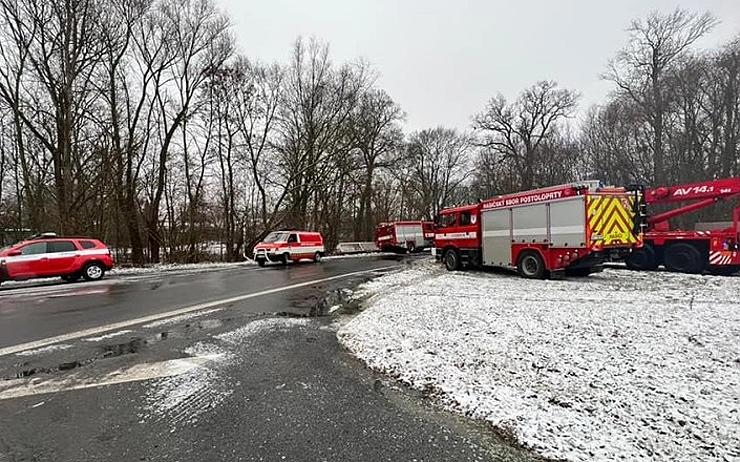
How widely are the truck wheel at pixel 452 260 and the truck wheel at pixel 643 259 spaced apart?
244 inches

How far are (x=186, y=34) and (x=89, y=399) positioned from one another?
93.5ft

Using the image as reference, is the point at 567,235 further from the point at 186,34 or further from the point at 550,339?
the point at 186,34

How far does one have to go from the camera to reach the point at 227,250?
29844 mm

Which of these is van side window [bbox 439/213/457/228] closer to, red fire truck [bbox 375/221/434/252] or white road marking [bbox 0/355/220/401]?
white road marking [bbox 0/355/220/401]

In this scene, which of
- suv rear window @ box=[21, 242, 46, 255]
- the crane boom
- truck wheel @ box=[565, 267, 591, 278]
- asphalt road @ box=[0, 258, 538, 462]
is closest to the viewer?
asphalt road @ box=[0, 258, 538, 462]

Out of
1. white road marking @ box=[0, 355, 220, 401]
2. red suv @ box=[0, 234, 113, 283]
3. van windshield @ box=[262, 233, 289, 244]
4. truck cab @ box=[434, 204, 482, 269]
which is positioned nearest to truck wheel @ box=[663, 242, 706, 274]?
truck cab @ box=[434, 204, 482, 269]

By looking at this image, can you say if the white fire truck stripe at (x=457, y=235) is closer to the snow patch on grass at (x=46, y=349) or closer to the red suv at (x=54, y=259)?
the snow patch on grass at (x=46, y=349)

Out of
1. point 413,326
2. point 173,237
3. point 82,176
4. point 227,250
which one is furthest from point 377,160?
point 413,326

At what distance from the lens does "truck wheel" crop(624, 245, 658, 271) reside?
14602 mm

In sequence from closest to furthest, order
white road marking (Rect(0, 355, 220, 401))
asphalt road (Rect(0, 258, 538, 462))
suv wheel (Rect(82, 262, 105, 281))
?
1. asphalt road (Rect(0, 258, 538, 462))
2. white road marking (Rect(0, 355, 220, 401))
3. suv wheel (Rect(82, 262, 105, 281))

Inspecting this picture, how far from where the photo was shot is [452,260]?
17188 millimetres

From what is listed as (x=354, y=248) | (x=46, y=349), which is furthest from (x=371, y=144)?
(x=46, y=349)

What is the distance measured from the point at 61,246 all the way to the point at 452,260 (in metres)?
15.6

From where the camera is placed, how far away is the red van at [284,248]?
22281 millimetres
